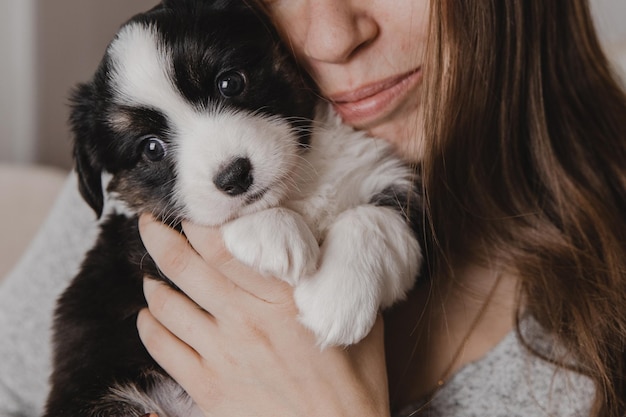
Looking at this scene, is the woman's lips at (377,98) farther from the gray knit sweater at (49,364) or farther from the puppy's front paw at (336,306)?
the gray knit sweater at (49,364)

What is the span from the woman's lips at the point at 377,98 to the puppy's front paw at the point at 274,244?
36cm

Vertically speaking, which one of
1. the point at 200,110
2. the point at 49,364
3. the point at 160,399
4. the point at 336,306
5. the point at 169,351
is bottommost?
the point at 49,364

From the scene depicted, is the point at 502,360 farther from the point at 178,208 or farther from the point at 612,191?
the point at 178,208

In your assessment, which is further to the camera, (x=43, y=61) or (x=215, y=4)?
(x=43, y=61)

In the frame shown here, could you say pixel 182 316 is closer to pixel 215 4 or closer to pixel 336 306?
pixel 336 306

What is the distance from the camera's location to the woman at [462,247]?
57.4 inches

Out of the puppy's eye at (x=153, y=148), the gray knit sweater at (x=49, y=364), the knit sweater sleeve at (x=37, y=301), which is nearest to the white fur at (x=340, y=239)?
the puppy's eye at (x=153, y=148)

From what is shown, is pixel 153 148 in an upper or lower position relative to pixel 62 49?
upper

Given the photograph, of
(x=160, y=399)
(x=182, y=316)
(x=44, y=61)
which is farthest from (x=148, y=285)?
(x=44, y=61)

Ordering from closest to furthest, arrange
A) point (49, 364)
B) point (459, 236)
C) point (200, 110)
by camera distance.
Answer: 1. point (200, 110)
2. point (459, 236)
3. point (49, 364)

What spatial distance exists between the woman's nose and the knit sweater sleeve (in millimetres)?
954

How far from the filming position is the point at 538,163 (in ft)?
5.65

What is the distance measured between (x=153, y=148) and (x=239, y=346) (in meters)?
0.44

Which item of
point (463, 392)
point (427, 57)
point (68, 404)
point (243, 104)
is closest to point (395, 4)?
point (427, 57)
